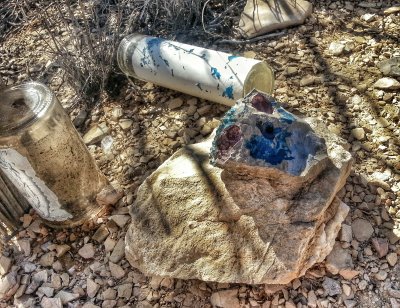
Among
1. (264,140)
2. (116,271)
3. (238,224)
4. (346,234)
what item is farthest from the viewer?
(116,271)

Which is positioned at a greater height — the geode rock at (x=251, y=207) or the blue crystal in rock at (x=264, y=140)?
the blue crystal in rock at (x=264, y=140)

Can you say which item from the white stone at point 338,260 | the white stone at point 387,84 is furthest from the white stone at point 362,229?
the white stone at point 387,84

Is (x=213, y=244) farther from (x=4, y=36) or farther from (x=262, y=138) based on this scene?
(x=4, y=36)

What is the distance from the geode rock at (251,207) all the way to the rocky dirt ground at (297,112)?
15 cm

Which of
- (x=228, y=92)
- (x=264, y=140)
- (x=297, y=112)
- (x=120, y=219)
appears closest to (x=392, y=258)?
(x=264, y=140)

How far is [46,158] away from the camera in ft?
7.51

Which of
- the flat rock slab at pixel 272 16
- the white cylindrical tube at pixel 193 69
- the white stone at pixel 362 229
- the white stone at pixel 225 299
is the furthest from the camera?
the flat rock slab at pixel 272 16

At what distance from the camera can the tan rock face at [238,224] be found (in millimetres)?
2037

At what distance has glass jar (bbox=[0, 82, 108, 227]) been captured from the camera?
2.17 meters

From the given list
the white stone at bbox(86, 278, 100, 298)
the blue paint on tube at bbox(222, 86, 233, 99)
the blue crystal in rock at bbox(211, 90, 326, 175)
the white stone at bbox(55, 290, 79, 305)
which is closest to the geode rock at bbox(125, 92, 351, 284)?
the blue crystal in rock at bbox(211, 90, 326, 175)

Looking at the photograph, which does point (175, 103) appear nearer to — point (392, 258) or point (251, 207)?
point (251, 207)

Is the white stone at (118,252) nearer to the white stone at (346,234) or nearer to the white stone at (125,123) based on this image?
the white stone at (125,123)

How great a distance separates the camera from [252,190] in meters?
2.09

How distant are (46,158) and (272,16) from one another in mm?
1859
